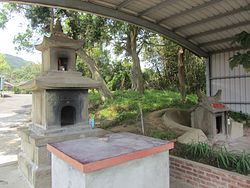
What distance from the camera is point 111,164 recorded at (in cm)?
245

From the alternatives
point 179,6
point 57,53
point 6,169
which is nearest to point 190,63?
point 179,6

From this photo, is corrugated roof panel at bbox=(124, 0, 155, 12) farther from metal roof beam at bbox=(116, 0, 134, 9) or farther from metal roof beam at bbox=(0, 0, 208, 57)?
metal roof beam at bbox=(0, 0, 208, 57)

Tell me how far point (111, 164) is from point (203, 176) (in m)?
1.93

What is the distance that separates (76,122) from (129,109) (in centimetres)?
495

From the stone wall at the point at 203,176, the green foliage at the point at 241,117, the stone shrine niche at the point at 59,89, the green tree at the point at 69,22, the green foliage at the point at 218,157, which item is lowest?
the stone wall at the point at 203,176

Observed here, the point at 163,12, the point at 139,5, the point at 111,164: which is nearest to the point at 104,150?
the point at 111,164

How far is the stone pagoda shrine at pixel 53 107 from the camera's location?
416 cm

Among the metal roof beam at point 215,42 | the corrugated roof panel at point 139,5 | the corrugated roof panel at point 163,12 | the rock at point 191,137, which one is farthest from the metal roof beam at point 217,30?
the rock at point 191,137

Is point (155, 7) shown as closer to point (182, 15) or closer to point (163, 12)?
point (163, 12)

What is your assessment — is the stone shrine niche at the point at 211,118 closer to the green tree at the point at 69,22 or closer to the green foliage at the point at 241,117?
the green foliage at the point at 241,117

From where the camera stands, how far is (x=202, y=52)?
398 inches

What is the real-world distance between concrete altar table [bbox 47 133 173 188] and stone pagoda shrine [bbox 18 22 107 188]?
1.20m

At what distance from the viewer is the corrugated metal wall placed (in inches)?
358

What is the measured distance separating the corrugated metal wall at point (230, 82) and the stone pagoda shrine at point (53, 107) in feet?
23.5
